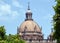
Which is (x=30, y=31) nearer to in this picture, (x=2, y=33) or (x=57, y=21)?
(x=2, y=33)

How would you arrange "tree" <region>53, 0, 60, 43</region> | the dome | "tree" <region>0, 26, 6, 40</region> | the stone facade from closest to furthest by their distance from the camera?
"tree" <region>53, 0, 60, 43</region> → "tree" <region>0, 26, 6, 40</region> → the stone facade → the dome

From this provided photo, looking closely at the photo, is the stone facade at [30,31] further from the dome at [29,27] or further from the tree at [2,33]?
the tree at [2,33]

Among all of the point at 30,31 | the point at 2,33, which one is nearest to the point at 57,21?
the point at 2,33

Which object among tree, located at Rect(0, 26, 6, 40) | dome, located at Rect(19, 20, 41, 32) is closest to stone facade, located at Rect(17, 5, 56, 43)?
dome, located at Rect(19, 20, 41, 32)

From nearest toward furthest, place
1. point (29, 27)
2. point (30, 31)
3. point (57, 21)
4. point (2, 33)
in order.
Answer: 1. point (57, 21)
2. point (2, 33)
3. point (30, 31)
4. point (29, 27)

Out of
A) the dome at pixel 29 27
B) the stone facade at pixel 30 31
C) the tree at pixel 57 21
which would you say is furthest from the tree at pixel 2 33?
the dome at pixel 29 27

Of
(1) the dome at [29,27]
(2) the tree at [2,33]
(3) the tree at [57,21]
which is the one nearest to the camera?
(3) the tree at [57,21]

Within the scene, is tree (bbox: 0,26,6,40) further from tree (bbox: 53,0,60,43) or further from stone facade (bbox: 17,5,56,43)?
stone facade (bbox: 17,5,56,43)

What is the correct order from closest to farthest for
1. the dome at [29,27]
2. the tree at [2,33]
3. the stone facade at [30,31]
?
the tree at [2,33] → the stone facade at [30,31] → the dome at [29,27]

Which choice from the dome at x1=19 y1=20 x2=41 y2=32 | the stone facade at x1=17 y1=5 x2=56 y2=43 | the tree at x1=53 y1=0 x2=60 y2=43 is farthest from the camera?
the dome at x1=19 y1=20 x2=41 y2=32

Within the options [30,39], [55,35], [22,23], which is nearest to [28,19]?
[22,23]

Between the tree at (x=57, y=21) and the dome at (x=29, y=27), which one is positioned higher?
the dome at (x=29, y=27)

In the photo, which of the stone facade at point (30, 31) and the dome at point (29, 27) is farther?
the dome at point (29, 27)

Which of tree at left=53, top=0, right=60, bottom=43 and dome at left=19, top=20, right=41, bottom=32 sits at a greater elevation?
dome at left=19, top=20, right=41, bottom=32
